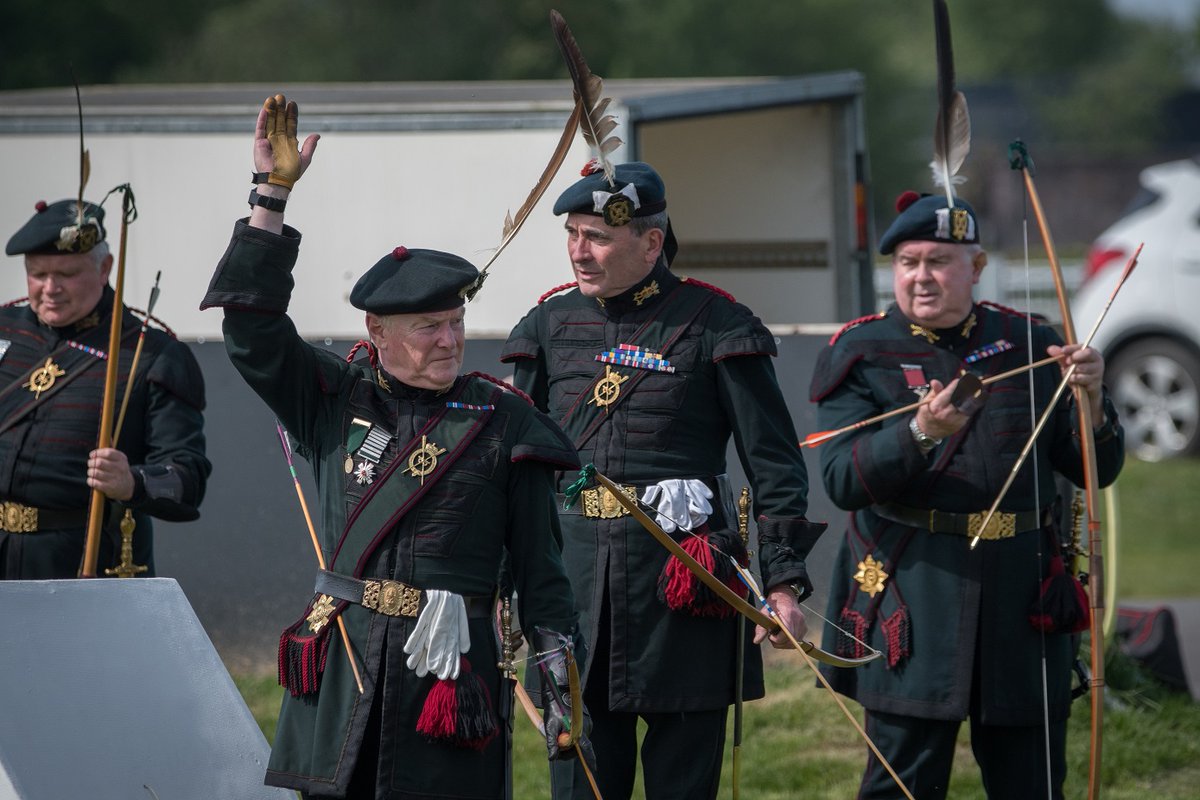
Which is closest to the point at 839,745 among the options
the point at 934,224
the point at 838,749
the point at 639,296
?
the point at 838,749

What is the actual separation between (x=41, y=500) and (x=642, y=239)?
208 centimetres

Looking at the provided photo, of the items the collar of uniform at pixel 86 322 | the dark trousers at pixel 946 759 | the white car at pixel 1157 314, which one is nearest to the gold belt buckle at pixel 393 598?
the dark trousers at pixel 946 759

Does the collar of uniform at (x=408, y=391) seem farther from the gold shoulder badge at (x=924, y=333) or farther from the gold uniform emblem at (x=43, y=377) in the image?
the gold uniform emblem at (x=43, y=377)

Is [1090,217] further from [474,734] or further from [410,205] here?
[474,734]

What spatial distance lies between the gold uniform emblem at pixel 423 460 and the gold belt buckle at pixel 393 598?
0.24 meters

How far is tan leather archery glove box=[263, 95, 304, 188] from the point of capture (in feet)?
13.1

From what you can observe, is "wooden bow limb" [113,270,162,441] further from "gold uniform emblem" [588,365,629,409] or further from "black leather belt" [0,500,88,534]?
"gold uniform emblem" [588,365,629,409]

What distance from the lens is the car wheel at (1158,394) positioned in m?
14.6

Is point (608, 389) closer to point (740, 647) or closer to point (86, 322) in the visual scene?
point (740, 647)

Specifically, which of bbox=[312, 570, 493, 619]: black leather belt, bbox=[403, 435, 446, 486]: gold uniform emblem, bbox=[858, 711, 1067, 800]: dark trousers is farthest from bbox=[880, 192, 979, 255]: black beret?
bbox=[312, 570, 493, 619]: black leather belt

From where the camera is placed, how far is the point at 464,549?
4105 millimetres

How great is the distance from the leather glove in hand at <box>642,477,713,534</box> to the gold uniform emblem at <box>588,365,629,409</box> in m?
0.27

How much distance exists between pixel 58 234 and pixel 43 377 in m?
0.45

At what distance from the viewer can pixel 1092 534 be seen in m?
5.13
